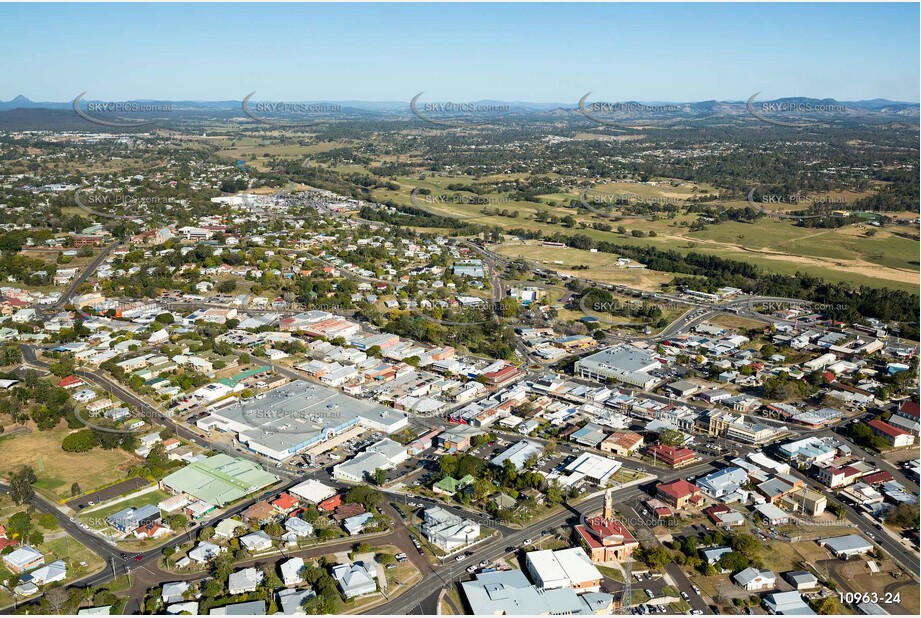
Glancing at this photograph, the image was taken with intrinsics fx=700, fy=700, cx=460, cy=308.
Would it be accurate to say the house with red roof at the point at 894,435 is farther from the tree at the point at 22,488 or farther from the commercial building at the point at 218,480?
the tree at the point at 22,488

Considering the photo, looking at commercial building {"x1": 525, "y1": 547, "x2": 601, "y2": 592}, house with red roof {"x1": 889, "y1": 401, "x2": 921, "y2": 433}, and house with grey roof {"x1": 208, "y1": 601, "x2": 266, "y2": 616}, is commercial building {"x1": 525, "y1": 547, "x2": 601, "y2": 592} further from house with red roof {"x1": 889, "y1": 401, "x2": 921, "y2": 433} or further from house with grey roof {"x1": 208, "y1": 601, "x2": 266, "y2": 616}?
house with red roof {"x1": 889, "y1": 401, "x2": 921, "y2": 433}

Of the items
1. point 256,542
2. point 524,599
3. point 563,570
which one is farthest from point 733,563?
point 256,542

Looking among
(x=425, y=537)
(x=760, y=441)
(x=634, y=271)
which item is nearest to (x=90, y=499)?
(x=425, y=537)

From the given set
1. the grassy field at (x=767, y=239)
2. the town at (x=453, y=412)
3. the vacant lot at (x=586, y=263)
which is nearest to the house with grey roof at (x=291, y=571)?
the town at (x=453, y=412)

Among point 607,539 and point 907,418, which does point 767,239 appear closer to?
point 907,418

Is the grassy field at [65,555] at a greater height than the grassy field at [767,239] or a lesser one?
lesser

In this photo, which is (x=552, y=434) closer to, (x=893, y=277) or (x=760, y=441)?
(x=760, y=441)

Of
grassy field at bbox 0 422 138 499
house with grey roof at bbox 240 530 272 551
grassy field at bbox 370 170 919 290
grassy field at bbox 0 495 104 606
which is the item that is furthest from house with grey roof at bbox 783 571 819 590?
grassy field at bbox 370 170 919 290
